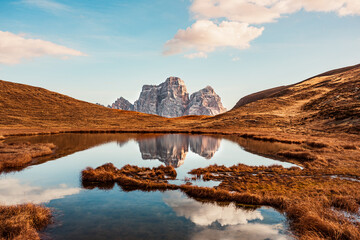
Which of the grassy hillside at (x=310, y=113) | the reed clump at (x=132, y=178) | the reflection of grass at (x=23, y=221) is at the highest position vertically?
the grassy hillside at (x=310, y=113)

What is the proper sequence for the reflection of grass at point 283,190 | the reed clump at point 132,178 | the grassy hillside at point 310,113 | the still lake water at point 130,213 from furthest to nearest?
the grassy hillside at point 310,113
the reed clump at point 132,178
the still lake water at point 130,213
the reflection of grass at point 283,190

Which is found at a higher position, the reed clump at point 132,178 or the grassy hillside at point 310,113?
the grassy hillside at point 310,113

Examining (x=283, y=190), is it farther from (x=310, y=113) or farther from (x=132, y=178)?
(x=310, y=113)

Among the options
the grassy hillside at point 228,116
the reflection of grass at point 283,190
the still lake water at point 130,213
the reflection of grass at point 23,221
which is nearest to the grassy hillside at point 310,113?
the grassy hillside at point 228,116

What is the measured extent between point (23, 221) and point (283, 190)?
16615 millimetres

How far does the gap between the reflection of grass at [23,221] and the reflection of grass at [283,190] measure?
6.91 metres

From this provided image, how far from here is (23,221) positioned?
34.2 ft

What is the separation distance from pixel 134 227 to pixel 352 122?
62.6 meters

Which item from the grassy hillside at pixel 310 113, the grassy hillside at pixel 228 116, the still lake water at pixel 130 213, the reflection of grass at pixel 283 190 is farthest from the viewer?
the grassy hillside at pixel 228 116

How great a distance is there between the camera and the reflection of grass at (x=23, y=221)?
9586mm

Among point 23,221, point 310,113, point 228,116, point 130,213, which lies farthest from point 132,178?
point 228,116

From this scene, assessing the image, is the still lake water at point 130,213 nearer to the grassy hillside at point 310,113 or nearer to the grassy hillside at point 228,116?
the grassy hillside at point 228,116

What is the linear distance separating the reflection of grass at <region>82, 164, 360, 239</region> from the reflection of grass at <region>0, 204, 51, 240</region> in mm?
6906

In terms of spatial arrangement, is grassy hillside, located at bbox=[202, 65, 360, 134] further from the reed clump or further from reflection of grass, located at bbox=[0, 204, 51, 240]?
reflection of grass, located at bbox=[0, 204, 51, 240]
